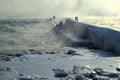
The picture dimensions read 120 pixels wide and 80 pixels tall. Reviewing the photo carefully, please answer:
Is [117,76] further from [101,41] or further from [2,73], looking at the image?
[101,41]

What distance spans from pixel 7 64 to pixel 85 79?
2.92 metres

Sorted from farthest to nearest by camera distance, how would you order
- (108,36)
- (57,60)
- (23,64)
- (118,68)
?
1. (108,36)
2. (57,60)
3. (23,64)
4. (118,68)

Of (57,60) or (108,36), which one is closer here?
(57,60)

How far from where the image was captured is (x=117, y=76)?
7.37 meters

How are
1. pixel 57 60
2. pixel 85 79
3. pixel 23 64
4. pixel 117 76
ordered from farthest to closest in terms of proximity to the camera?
1. pixel 57 60
2. pixel 23 64
3. pixel 117 76
4. pixel 85 79

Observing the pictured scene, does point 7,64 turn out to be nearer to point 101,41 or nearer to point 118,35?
point 118,35

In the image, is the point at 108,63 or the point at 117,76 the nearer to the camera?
the point at 117,76

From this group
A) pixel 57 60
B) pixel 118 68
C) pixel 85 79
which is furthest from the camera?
pixel 57 60

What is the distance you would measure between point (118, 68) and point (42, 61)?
2.50 m

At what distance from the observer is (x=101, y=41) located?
14.1 meters

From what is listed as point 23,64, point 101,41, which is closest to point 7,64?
point 23,64

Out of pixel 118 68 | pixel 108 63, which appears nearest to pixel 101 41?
pixel 108 63

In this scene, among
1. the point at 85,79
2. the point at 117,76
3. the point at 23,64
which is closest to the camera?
the point at 85,79

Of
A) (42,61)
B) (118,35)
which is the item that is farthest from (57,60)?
(118,35)
